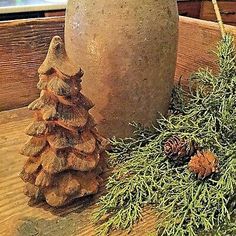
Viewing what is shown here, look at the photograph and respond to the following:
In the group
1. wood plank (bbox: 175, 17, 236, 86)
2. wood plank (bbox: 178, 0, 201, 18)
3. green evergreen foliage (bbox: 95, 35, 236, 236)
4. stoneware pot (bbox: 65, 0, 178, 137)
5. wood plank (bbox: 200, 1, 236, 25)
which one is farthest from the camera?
wood plank (bbox: 200, 1, 236, 25)

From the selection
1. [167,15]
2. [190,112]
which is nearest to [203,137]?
[190,112]

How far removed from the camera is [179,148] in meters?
0.51

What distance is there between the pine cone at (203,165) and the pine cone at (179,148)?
0.09 feet

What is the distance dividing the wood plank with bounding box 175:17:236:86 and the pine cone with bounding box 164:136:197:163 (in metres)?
0.28

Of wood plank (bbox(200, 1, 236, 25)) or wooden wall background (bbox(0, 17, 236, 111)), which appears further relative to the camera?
wood plank (bbox(200, 1, 236, 25))

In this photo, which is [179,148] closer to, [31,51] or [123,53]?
[123,53]

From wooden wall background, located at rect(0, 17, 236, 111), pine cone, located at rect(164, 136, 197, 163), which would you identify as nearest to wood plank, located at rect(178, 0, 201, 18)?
Answer: wooden wall background, located at rect(0, 17, 236, 111)

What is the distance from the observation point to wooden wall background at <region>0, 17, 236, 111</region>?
0.77 metres

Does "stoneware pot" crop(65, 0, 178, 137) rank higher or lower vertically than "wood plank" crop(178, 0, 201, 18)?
higher

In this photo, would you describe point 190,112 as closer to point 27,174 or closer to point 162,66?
point 162,66

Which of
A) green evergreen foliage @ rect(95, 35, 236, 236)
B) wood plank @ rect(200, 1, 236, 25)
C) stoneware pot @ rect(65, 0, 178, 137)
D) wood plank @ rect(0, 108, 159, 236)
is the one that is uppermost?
stoneware pot @ rect(65, 0, 178, 137)

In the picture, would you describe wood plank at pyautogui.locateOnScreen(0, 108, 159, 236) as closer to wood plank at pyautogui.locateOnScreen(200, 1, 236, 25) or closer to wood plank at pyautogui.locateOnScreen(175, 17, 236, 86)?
wood plank at pyautogui.locateOnScreen(175, 17, 236, 86)

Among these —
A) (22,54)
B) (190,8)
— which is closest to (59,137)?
(22,54)

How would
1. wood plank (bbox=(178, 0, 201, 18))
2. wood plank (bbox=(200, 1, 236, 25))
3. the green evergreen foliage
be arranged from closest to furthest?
the green evergreen foliage → wood plank (bbox=(178, 0, 201, 18)) → wood plank (bbox=(200, 1, 236, 25))
